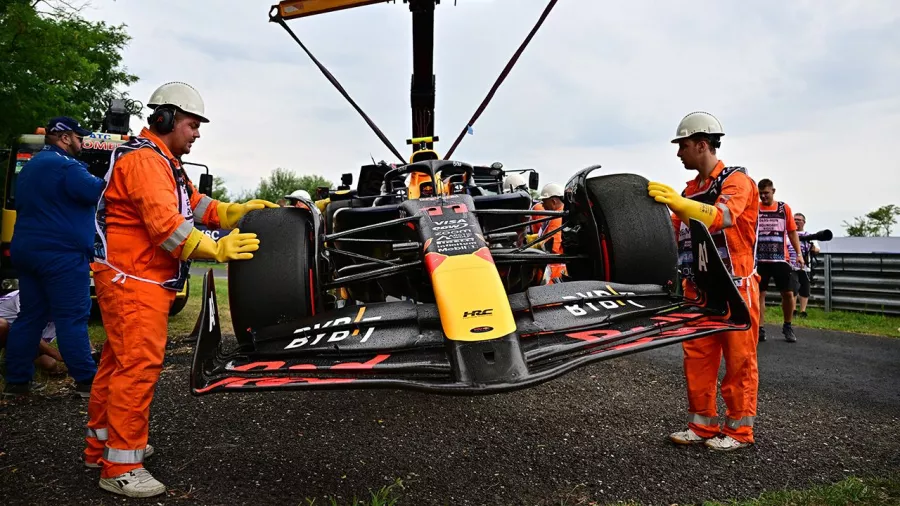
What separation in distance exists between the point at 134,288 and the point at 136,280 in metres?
0.04

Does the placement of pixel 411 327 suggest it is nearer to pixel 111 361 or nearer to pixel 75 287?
pixel 111 361

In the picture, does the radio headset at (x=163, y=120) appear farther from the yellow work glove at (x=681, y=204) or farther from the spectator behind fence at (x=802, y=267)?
the spectator behind fence at (x=802, y=267)

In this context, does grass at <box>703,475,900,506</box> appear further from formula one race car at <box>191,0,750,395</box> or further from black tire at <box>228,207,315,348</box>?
black tire at <box>228,207,315,348</box>

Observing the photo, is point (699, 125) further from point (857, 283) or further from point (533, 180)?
point (857, 283)

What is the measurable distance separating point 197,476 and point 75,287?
7.36 ft

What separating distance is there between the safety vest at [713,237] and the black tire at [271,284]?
2311 mm

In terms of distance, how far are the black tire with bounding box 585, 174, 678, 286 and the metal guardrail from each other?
8.46 metres

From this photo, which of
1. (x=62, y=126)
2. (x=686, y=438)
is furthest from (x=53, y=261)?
(x=686, y=438)

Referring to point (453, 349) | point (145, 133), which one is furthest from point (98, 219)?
point (453, 349)

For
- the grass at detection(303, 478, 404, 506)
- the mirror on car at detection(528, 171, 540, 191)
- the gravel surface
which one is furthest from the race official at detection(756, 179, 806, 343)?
the grass at detection(303, 478, 404, 506)

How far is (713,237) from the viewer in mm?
3775

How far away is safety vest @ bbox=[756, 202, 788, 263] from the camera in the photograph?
22.9 ft

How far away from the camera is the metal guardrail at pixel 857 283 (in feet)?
31.9

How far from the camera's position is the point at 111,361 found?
10.5ft
